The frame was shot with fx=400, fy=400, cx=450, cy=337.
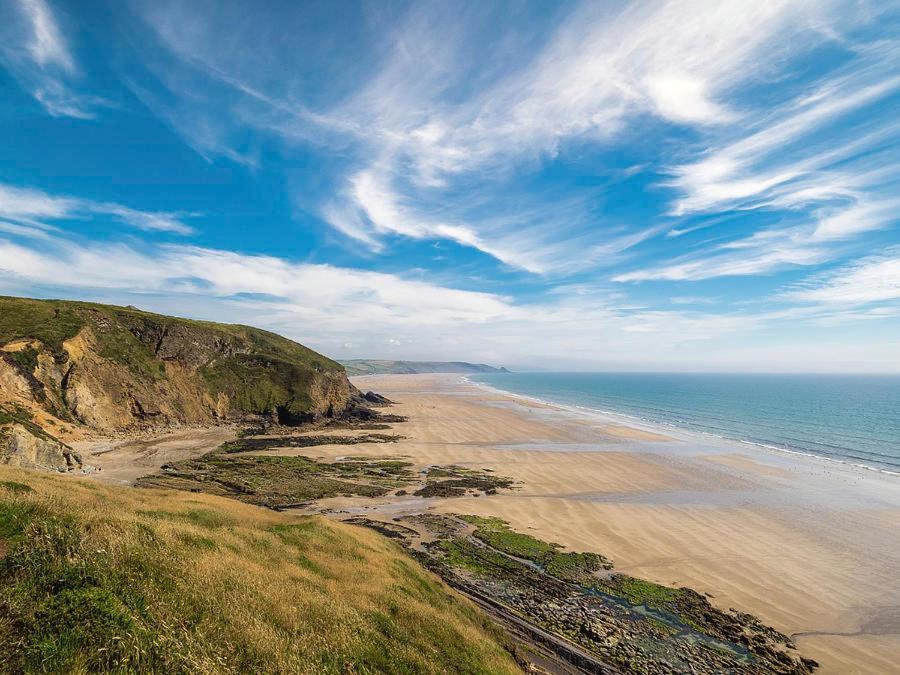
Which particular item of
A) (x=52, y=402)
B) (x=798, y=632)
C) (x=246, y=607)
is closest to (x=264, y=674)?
(x=246, y=607)

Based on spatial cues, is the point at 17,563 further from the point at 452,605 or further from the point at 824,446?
the point at 824,446

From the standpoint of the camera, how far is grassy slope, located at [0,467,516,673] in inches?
284

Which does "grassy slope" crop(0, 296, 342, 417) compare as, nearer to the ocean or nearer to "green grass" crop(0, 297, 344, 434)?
"green grass" crop(0, 297, 344, 434)

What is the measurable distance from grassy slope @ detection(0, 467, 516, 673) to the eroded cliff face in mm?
36575

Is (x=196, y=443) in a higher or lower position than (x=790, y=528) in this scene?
lower

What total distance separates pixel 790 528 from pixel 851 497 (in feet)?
52.6

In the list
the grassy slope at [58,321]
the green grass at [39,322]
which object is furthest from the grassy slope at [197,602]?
the grassy slope at [58,321]

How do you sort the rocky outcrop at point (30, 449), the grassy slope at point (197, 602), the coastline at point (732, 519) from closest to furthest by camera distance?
the grassy slope at point (197, 602) → the coastline at point (732, 519) → the rocky outcrop at point (30, 449)

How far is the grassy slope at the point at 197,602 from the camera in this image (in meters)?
7.20

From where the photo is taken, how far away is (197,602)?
31.6 feet

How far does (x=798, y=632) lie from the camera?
72.6 feet

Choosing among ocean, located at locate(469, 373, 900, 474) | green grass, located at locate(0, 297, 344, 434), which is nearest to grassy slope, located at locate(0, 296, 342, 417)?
green grass, located at locate(0, 297, 344, 434)

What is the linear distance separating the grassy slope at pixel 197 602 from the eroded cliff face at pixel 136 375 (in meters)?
36.6

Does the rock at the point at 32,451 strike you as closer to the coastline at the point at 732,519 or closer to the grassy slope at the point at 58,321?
the grassy slope at the point at 58,321
